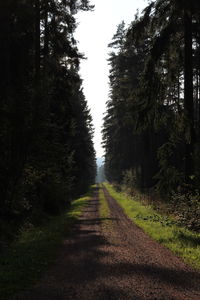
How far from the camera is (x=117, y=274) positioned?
22.9ft

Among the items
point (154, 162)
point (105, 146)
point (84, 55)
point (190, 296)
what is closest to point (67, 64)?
point (84, 55)

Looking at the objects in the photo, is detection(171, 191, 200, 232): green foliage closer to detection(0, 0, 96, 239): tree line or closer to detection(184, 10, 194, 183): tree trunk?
Result: detection(184, 10, 194, 183): tree trunk

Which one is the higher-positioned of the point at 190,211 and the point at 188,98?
the point at 188,98

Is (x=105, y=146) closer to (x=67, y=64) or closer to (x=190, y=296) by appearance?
(x=67, y=64)

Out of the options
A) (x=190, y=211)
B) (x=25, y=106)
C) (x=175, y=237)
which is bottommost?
(x=175, y=237)

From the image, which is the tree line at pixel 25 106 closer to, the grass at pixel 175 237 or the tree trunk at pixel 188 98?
the grass at pixel 175 237

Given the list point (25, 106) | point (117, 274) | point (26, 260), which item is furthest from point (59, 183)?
point (117, 274)

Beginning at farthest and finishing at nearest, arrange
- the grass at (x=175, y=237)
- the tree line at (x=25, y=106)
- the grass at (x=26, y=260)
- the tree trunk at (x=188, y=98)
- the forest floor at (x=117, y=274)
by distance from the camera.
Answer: the tree trunk at (x=188, y=98), the tree line at (x=25, y=106), the grass at (x=175, y=237), the grass at (x=26, y=260), the forest floor at (x=117, y=274)

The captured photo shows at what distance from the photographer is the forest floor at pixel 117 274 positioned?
18.7 ft

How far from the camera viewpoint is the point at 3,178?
12680 mm

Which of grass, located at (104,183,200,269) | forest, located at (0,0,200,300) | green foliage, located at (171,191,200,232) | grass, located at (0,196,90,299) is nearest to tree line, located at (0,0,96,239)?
forest, located at (0,0,200,300)

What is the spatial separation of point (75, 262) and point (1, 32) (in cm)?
995

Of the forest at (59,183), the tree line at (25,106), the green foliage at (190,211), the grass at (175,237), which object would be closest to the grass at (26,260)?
the forest at (59,183)

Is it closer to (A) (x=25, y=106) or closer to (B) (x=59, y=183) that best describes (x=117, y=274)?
(A) (x=25, y=106)
